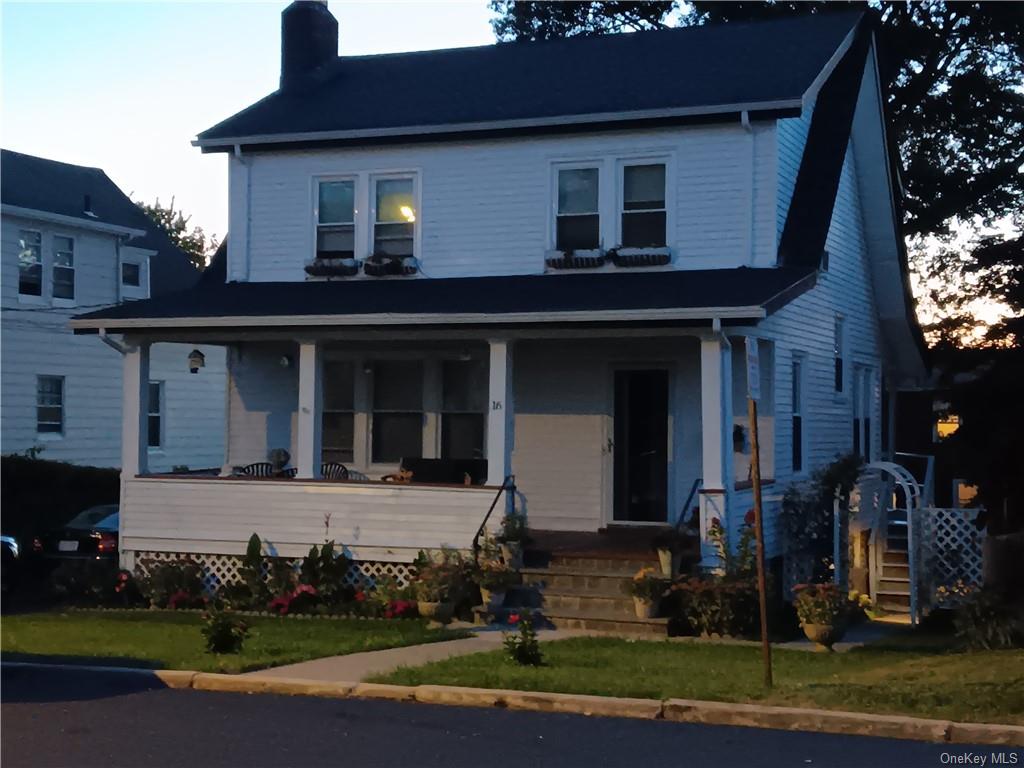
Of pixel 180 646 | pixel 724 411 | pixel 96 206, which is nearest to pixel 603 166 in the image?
pixel 724 411

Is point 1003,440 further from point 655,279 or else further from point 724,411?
point 655,279

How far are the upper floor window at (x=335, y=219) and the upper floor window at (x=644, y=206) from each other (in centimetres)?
406

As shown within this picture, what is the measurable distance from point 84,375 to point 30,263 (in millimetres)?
2777

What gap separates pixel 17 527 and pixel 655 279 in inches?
538

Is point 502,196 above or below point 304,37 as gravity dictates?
below

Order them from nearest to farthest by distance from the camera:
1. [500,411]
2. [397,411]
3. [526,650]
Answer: [526,650] → [500,411] → [397,411]

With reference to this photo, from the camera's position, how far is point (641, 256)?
17.2 meters

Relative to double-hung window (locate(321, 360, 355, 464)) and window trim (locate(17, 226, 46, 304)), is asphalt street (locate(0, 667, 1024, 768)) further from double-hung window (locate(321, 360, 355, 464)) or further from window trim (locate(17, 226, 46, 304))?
window trim (locate(17, 226, 46, 304))

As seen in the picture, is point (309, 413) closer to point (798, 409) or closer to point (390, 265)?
point (390, 265)

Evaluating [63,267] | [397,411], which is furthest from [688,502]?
[63,267]

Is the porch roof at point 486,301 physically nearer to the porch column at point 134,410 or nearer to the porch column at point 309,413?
the porch column at point 134,410

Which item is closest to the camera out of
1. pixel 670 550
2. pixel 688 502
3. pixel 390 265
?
pixel 670 550

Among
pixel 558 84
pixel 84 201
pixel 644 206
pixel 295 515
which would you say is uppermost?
pixel 84 201

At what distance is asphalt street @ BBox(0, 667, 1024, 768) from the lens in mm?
8273
